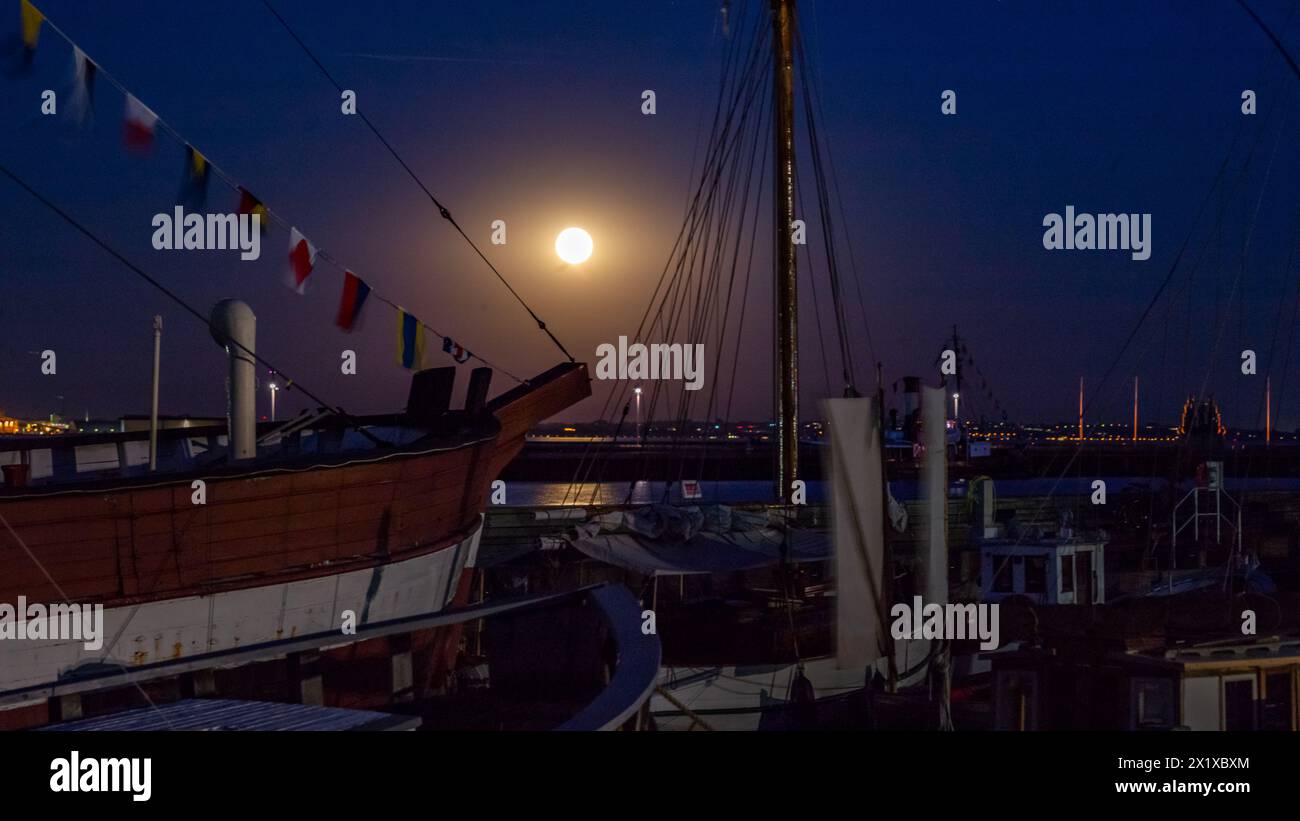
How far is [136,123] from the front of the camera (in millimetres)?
11914

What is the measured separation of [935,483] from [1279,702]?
3.94 m

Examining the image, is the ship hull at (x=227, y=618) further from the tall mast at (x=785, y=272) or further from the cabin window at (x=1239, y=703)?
the cabin window at (x=1239, y=703)

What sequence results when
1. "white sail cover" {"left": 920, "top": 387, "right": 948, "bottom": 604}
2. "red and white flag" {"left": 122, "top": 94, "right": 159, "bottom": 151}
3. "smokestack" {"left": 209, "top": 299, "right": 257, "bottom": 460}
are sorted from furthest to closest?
"smokestack" {"left": 209, "top": 299, "right": 257, "bottom": 460} → "red and white flag" {"left": 122, "top": 94, "right": 159, "bottom": 151} → "white sail cover" {"left": 920, "top": 387, "right": 948, "bottom": 604}

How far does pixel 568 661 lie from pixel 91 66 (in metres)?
8.07

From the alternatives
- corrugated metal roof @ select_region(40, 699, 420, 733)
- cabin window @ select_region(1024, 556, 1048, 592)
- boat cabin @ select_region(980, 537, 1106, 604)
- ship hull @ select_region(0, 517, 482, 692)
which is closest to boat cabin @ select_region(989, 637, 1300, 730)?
ship hull @ select_region(0, 517, 482, 692)

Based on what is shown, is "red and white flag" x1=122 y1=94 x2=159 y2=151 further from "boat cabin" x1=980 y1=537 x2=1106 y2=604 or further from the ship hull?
"boat cabin" x1=980 y1=537 x2=1106 y2=604

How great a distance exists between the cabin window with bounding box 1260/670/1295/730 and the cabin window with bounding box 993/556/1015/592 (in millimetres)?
8766

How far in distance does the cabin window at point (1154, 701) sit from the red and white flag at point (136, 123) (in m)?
11.5

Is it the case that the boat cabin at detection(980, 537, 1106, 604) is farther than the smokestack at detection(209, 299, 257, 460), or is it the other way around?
the boat cabin at detection(980, 537, 1106, 604)

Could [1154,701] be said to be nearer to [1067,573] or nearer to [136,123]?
[1067,573]

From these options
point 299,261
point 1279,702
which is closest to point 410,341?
point 299,261

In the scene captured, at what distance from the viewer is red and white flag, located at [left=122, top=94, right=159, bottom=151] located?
39.0 ft
